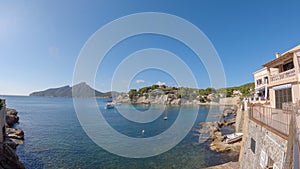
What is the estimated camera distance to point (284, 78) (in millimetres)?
12805

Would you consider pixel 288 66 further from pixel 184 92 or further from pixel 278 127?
pixel 184 92

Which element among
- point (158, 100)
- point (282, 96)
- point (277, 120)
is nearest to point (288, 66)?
point (282, 96)

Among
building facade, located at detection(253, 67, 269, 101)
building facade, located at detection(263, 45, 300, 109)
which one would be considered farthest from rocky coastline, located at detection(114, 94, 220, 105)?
building facade, located at detection(263, 45, 300, 109)

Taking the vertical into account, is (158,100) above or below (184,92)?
below

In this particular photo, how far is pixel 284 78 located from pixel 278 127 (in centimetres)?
771

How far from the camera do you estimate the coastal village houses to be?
3438 mm

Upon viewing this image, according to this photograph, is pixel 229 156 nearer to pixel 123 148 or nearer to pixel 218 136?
pixel 218 136

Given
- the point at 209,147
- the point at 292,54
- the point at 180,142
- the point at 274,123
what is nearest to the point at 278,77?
the point at 292,54

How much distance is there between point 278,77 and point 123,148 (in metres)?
17.0

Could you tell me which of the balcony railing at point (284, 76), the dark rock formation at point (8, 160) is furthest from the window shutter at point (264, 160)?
the dark rock formation at point (8, 160)

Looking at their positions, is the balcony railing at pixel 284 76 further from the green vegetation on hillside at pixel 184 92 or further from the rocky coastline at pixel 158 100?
the rocky coastline at pixel 158 100

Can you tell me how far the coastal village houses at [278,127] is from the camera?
3.44 m

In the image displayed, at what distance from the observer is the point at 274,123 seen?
761 centimetres

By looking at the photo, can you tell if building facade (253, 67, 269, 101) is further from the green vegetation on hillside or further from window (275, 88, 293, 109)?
the green vegetation on hillside
